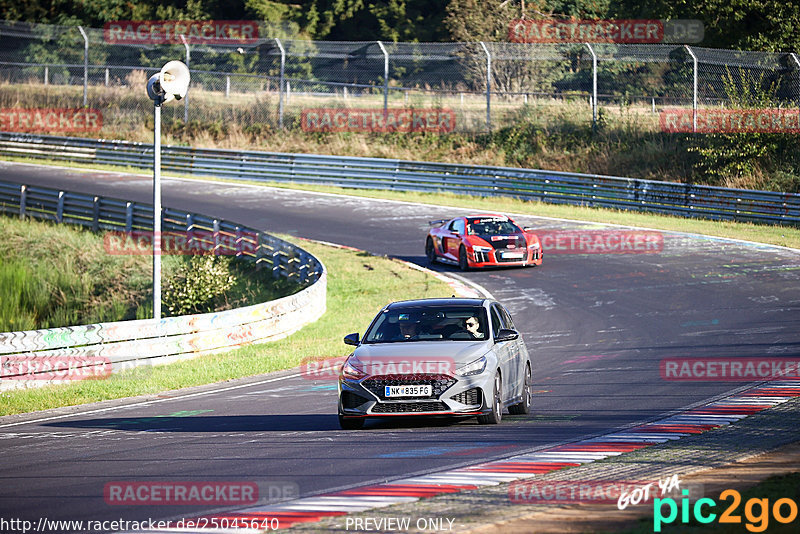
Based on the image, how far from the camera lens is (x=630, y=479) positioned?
8.27 meters

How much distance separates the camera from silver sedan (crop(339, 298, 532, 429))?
36.2 ft

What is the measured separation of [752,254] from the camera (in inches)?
1043

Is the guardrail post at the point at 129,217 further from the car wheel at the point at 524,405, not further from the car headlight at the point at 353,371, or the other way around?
the car headlight at the point at 353,371

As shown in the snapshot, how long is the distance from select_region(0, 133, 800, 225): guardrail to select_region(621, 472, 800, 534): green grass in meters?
25.2

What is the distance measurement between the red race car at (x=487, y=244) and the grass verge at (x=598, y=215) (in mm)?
6761

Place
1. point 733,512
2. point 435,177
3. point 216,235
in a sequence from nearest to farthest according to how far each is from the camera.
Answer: point 733,512 → point 216,235 → point 435,177

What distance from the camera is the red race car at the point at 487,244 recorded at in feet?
84.5

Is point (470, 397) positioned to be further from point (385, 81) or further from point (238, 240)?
point (385, 81)

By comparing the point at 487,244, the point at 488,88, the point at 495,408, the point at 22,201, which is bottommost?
the point at 22,201

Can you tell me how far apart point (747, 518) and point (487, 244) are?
62.3 ft

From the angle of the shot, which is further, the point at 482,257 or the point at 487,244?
the point at 482,257

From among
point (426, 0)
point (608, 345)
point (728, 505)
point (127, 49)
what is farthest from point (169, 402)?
point (426, 0)

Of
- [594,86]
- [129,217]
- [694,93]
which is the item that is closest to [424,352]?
[129,217]

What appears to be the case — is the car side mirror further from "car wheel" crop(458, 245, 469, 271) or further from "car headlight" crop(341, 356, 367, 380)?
"car wheel" crop(458, 245, 469, 271)
